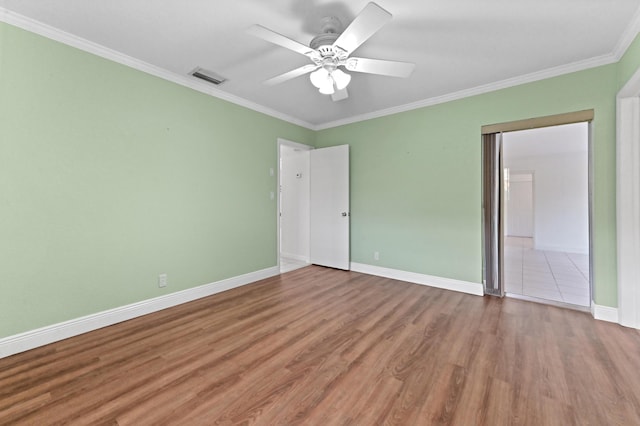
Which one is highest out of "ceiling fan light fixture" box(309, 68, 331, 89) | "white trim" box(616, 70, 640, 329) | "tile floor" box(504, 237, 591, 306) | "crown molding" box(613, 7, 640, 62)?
"crown molding" box(613, 7, 640, 62)

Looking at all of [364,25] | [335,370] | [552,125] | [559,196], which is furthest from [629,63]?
[559,196]

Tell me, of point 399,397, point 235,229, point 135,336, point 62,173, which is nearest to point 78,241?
point 62,173

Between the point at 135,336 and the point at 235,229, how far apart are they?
1.65 m

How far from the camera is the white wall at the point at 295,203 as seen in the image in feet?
16.7

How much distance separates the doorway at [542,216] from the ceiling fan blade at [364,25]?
2419 millimetres

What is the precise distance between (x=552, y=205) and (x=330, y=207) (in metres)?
6.27

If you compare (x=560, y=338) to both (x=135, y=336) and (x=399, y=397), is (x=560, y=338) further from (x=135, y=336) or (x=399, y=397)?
(x=135, y=336)

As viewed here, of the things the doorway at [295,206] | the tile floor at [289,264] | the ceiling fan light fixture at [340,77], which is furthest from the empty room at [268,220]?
the doorway at [295,206]

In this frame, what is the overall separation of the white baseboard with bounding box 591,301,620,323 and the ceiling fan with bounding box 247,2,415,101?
299 cm

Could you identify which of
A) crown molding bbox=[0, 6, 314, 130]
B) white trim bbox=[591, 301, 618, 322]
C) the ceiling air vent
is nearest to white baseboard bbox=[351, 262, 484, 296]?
white trim bbox=[591, 301, 618, 322]

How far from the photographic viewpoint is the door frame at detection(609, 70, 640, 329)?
7.86 feet

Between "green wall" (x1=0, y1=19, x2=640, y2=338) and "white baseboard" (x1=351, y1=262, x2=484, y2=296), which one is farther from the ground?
"green wall" (x1=0, y1=19, x2=640, y2=338)

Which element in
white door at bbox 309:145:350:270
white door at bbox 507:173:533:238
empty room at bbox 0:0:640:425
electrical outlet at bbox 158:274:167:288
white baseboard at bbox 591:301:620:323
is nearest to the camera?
empty room at bbox 0:0:640:425

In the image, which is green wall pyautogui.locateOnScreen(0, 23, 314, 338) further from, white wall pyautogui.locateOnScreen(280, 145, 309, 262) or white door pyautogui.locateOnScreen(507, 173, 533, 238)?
white door pyautogui.locateOnScreen(507, 173, 533, 238)
